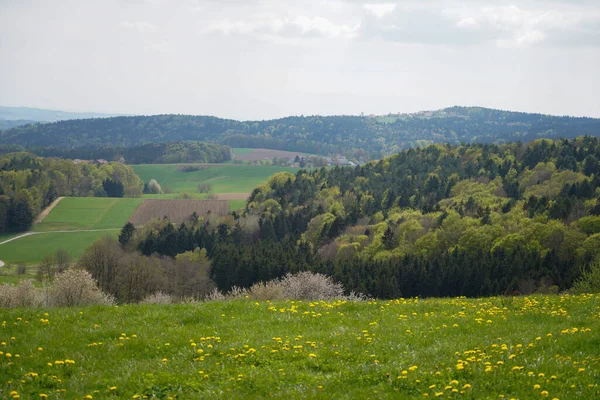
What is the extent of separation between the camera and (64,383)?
1132cm

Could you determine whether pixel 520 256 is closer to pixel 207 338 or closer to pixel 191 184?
pixel 207 338

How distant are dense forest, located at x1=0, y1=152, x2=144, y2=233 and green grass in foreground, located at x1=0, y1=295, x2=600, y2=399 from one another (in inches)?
4874

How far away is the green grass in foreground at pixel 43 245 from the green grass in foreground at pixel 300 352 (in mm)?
94469

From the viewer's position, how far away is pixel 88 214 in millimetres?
140125

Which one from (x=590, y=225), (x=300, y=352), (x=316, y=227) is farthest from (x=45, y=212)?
(x=300, y=352)

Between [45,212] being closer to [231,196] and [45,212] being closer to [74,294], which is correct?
[231,196]

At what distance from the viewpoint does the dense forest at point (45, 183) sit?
421ft

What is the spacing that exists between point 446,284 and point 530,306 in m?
51.1

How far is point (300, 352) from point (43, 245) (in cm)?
11158

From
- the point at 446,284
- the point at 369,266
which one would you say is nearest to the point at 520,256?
the point at 446,284

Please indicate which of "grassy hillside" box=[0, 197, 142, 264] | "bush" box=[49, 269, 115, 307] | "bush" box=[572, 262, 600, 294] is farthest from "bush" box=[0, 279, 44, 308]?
"grassy hillside" box=[0, 197, 142, 264]

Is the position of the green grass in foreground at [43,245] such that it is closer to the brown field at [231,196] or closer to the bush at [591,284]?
the brown field at [231,196]

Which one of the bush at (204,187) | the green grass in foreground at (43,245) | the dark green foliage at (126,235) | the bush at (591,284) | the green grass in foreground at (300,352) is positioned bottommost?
the green grass in foreground at (43,245)

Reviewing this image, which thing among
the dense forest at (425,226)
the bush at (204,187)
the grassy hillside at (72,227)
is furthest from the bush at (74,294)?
the bush at (204,187)
